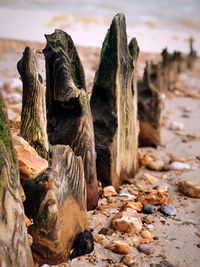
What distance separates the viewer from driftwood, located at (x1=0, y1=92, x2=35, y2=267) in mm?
2855

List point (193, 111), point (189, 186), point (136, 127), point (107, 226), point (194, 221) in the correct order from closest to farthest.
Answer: point (107, 226), point (194, 221), point (189, 186), point (136, 127), point (193, 111)

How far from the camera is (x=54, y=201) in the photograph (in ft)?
10.9

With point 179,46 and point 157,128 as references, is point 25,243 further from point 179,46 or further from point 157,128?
point 179,46

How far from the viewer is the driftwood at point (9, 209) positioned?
286 cm

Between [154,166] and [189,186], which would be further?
[154,166]

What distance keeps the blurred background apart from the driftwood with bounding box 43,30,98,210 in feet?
32.7

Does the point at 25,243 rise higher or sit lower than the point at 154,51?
lower

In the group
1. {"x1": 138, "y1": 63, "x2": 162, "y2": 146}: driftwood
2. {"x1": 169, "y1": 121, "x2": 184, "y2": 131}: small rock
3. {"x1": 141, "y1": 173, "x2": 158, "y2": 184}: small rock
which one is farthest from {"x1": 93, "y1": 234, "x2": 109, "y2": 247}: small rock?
{"x1": 169, "y1": 121, "x2": 184, "y2": 131}: small rock

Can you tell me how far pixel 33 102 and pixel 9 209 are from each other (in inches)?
36.7

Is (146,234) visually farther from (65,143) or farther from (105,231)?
(65,143)

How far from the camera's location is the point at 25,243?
3.08 metres

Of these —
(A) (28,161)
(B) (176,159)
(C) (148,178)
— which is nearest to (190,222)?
(C) (148,178)

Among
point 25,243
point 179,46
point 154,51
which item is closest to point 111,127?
point 25,243

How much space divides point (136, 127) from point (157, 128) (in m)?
1.39
